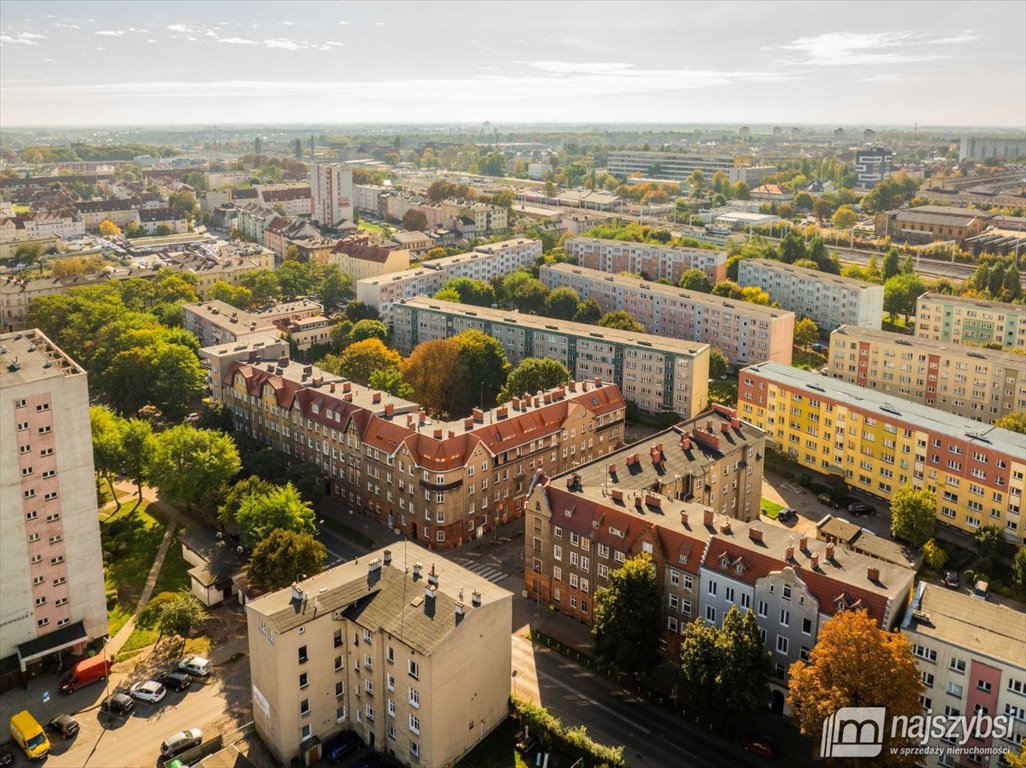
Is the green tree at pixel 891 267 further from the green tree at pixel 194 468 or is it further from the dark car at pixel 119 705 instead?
the dark car at pixel 119 705

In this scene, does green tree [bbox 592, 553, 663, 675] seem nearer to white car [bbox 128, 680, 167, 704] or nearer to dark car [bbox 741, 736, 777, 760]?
dark car [bbox 741, 736, 777, 760]

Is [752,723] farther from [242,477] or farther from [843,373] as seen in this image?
[843,373]

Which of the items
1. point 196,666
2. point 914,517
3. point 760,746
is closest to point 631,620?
point 760,746

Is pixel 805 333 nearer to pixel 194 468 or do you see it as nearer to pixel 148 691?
pixel 194 468

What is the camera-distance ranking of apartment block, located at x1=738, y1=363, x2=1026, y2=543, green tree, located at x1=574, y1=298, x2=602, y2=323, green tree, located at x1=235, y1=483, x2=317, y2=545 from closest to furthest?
green tree, located at x1=235, y1=483, x2=317, y2=545 < apartment block, located at x1=738, y1=363, x2=1026, y2=543 < green tree, located at x1=574, y1=298, x2=602, y2=323

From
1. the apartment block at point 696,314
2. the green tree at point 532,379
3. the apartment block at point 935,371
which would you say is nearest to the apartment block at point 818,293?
the apartment block at point 696,314

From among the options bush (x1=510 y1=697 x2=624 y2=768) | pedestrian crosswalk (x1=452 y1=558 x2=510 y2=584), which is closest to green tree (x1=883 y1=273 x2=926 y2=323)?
pedestrian crosswalk (x1=452 y1=558 x2=510 y2=584)

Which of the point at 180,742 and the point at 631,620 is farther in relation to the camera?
the point at 631,620
